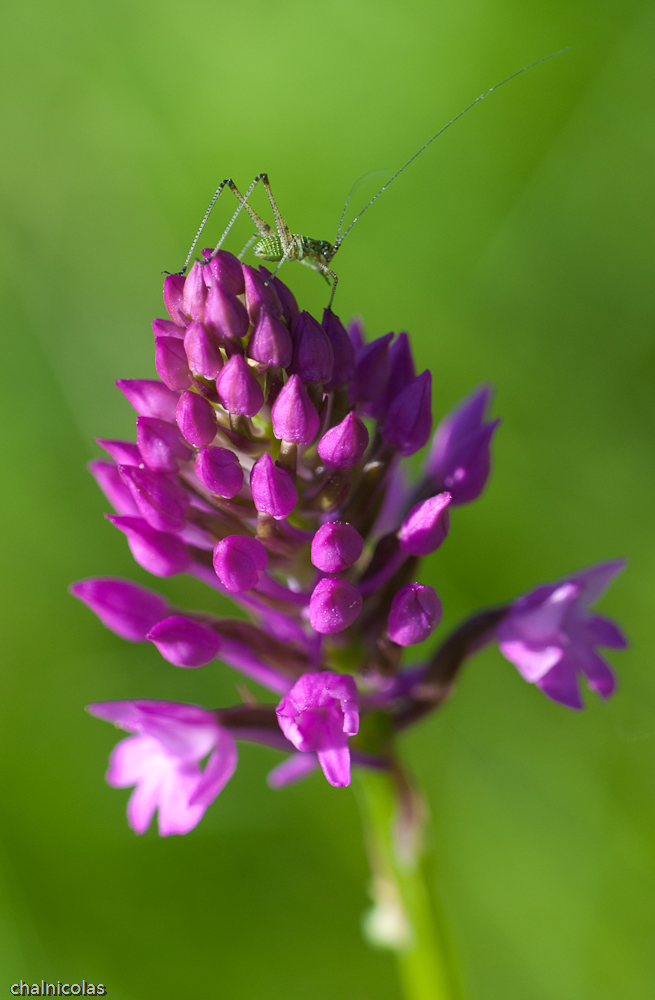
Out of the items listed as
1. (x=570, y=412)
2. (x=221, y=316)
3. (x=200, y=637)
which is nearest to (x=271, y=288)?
(x=221, y=316)

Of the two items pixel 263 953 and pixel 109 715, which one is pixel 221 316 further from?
pixel 263 953

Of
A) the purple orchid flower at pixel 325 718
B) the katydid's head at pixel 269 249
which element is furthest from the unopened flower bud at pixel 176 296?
the katydid's head at pixel 269 249

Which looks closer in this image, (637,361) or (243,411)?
(243,411)

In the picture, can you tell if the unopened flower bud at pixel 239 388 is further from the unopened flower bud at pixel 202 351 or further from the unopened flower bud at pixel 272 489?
the unopened flower bud at pixel 272 489

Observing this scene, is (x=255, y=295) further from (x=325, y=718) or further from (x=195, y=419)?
(x=325, y=718)

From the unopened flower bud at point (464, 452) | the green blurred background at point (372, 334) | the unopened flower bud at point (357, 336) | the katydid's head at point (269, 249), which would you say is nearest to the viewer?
the unopened flower bud at point (464, 452)

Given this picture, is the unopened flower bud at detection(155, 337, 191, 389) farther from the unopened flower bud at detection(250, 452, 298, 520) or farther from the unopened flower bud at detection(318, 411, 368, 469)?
the unopened flower bud at detection(318, 411, 368, 469)

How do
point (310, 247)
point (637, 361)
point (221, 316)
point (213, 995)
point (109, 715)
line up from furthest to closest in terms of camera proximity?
point (637, 361), point (213, 995), point (310, 247), point (109, 715), point (221, 316)

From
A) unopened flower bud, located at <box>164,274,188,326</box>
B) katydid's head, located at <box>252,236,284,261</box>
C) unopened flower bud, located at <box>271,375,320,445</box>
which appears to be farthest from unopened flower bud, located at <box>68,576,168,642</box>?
katydid's head, located at <box>252,236,284,261</box>
